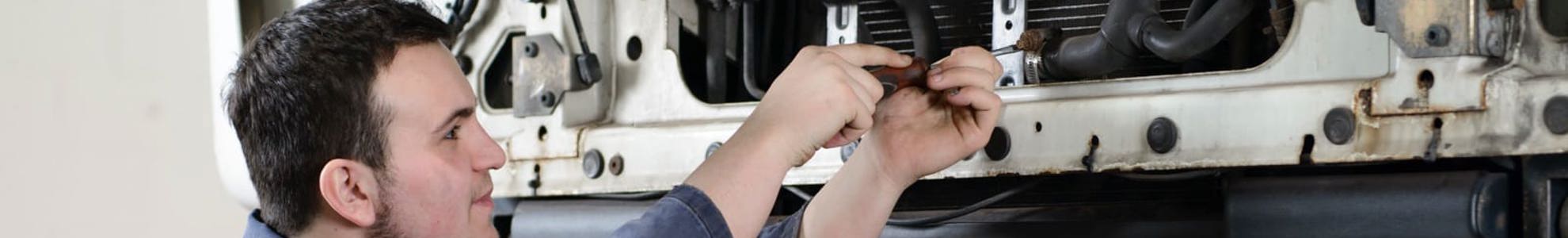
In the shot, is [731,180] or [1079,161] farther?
[1079,161]

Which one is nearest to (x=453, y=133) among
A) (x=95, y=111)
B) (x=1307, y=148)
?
(x=1307, y=148)

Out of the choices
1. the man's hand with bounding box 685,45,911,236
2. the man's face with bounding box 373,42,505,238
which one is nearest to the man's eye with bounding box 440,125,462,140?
the man's face with bounding box 373,42,505,238

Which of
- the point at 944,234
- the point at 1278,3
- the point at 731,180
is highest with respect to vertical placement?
the point at 1278,3

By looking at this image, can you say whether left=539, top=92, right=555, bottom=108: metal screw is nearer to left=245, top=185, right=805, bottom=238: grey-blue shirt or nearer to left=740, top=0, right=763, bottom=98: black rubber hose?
left=740, top=0, right=763, bottom=98: black rubber hose

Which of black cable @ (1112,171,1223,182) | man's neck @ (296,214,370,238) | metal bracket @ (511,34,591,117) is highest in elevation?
metal bracket @ (511,34,591,117)

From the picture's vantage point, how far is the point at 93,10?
406 cm

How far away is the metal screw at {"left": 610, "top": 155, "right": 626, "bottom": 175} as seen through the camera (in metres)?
2.28

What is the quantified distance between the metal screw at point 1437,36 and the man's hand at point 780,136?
0.52 m

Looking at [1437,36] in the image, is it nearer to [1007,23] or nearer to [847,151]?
[1007,23]

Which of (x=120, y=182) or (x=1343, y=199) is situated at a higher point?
(x=1343, y=199)

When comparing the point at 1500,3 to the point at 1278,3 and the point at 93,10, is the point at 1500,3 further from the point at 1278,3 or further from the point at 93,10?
the point at 93,10

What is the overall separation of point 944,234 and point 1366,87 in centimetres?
57

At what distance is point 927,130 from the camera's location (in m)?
1.85

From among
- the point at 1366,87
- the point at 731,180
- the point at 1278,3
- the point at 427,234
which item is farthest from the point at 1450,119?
the point at 427,234
